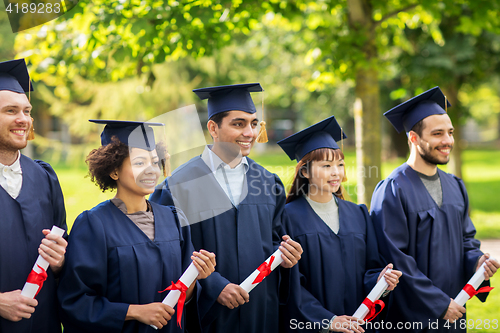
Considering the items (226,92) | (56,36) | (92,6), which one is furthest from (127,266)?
(56,36)

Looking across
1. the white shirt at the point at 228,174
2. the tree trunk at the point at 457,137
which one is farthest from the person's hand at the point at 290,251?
the tree trunk at the point at 457,137

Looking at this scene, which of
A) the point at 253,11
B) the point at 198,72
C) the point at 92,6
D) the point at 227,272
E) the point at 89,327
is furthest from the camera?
the point at 198,72

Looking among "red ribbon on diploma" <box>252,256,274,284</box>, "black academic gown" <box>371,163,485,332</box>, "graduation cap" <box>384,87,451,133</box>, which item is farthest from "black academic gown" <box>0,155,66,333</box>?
"graduation cap" <box>384,87,451,133</box>

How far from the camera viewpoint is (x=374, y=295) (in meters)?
2.82

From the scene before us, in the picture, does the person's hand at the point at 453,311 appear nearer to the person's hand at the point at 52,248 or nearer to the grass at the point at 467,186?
the grass at the point at 467,186

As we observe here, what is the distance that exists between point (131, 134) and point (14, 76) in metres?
0.77

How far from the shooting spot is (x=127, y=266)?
240 cm

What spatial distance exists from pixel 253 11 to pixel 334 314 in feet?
11.4

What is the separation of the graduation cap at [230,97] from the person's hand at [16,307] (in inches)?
63.9

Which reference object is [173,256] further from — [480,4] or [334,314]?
[480,4]

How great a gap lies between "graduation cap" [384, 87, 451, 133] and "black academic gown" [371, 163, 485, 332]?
15.3 inches

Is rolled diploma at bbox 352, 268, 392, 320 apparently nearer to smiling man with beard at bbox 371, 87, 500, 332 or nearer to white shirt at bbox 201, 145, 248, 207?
A: smiling man with beard at bbox 371, 87, 500, 332

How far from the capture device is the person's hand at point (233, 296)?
8.75 feet

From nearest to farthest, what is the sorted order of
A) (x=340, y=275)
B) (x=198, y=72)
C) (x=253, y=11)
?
(x=340, y=275), (x=253, y=11), (x=198, y=72)
